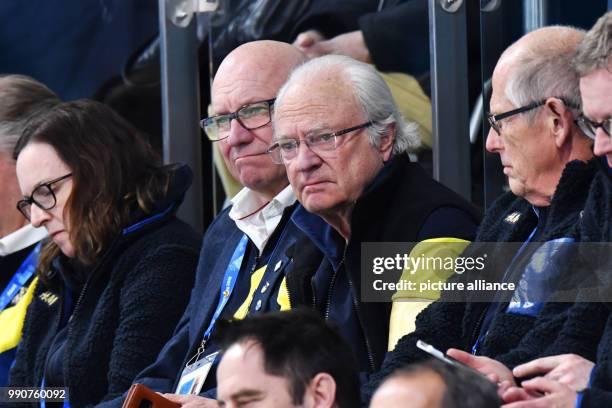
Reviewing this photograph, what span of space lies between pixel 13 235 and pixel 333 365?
3.04 meters

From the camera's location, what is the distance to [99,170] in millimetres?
5355

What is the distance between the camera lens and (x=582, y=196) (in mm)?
3801

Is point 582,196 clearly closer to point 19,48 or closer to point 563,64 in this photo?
point 563,64

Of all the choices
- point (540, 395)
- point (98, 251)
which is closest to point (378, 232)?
point (540, 395)

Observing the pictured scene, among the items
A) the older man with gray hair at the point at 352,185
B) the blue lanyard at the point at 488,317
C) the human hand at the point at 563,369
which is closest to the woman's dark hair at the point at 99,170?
the older man with gray hair at the point at 352,185

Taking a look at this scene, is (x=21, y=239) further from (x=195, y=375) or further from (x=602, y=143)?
(x=602, y=143)

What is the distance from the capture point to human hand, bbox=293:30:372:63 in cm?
571

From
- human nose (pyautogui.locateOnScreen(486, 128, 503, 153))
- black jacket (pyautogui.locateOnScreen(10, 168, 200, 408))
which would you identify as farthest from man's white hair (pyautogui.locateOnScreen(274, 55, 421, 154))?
black jacket (pyautogui.locateOnScreen(10, 168, 200, 408))

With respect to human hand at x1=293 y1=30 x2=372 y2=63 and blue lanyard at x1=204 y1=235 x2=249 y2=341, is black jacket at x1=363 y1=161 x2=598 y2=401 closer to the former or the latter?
blue lanyard at x1=204 y1=235 x2=249 y2=341

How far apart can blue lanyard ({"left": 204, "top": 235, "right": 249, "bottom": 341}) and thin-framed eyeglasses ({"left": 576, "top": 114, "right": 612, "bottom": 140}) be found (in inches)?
55.3

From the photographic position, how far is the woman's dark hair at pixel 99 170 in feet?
17.4

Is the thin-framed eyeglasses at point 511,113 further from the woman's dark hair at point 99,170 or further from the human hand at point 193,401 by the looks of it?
the woman's dark hair at point 99,170

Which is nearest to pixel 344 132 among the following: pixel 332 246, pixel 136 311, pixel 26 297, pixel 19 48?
pixel 332 246

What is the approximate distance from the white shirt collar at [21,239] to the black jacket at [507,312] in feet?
7.94
